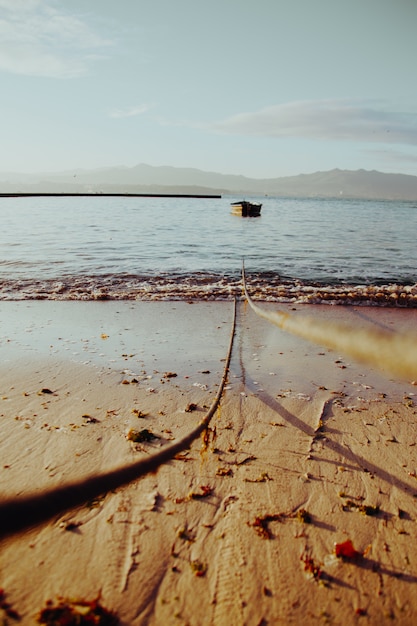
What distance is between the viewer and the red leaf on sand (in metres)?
2.28

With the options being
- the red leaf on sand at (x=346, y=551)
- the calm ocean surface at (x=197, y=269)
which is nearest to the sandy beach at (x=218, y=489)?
the red leaf on sand at (x=346, y=551)

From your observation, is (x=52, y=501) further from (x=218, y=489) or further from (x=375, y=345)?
(x=218, y=489)

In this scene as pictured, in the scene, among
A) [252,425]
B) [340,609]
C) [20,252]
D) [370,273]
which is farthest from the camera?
[20,252]

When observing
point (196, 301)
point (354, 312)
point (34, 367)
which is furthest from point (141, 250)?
point (34, 367)

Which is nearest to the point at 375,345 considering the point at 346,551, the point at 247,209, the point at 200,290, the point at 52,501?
the point at 52,501

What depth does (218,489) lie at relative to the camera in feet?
9.09

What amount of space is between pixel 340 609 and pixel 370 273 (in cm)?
1375

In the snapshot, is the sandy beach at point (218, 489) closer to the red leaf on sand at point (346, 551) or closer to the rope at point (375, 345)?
the red leaf on sand at point (346, 551)

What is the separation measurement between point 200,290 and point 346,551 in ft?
28.1

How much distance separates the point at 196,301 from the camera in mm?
9406

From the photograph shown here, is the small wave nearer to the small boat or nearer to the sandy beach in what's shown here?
the sandy beach

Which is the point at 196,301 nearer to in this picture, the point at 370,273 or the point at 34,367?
the point at 34,367

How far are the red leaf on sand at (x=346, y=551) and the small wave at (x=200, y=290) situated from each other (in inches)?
299

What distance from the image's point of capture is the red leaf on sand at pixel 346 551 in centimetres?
228
